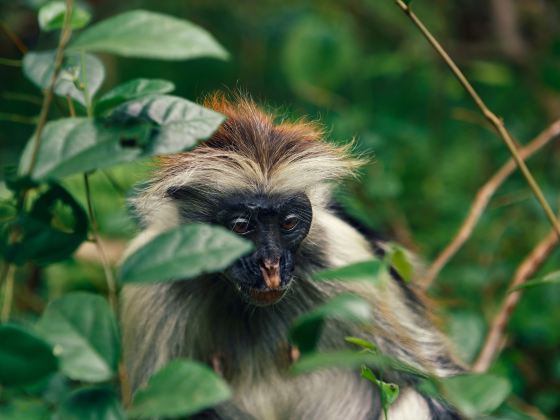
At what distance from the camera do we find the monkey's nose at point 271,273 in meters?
3.18

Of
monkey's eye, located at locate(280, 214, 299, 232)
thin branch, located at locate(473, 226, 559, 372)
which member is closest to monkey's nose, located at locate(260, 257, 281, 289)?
monkey's eye, located at locate(280, 214, 299, 232)

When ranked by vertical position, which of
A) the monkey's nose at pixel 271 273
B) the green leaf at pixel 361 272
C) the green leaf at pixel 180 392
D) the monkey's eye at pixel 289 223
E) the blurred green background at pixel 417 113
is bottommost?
the blurred green background at pixel 417 113

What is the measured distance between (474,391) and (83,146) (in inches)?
42.2

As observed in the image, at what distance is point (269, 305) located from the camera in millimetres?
3523

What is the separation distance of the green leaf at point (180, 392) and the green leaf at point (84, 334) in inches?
4.2

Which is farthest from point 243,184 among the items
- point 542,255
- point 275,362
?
point 542,255

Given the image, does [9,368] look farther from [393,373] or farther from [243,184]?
[393,373]

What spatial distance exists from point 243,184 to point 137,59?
609 centimetres

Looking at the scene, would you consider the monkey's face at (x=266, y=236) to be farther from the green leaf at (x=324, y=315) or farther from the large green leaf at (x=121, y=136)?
the green leaf at (x=324, y=315)

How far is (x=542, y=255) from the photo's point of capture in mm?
4289

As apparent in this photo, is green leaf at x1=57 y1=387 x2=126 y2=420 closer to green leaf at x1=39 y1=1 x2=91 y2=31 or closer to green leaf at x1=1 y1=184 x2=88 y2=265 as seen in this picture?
green leaf at x1=1 y1=184 x2=88 y2=265

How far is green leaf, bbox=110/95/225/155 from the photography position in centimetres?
202

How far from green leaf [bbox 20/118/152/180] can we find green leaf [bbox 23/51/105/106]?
0.18 m

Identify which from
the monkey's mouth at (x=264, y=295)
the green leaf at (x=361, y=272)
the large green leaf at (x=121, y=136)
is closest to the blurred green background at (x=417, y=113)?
the monkey's mouth at (x=264, y=295)
